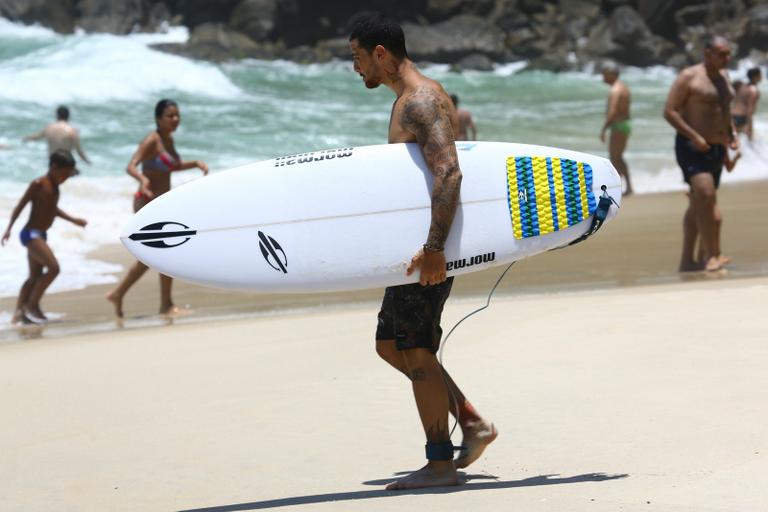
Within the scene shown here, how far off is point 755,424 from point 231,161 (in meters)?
16.5

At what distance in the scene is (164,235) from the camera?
4.14m

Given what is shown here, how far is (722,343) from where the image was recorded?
529 cm

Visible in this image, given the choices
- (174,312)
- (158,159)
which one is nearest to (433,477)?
(174,312)

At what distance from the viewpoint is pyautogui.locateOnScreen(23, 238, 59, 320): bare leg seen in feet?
28.2

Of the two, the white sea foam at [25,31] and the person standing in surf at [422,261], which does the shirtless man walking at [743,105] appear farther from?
the white sea foam at [25,31]

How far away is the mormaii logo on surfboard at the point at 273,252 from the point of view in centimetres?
404

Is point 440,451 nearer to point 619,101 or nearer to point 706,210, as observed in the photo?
Answer: point 706,210

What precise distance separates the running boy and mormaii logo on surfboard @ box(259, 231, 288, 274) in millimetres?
4949

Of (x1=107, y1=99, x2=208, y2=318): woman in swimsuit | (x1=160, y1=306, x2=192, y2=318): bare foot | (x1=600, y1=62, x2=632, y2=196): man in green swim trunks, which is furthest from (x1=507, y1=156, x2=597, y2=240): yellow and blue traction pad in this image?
(x1=600, y1=62, x2=632, y2=196): man in green swim trunks

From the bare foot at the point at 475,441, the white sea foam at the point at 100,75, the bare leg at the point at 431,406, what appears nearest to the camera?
the bare leg at the point at 431,406

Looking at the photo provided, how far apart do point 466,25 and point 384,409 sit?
40.5 m

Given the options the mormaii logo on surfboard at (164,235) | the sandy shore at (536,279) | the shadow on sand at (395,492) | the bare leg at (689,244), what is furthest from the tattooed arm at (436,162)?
the bare leg at (689,244)

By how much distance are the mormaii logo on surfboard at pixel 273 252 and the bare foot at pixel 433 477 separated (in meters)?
0.74

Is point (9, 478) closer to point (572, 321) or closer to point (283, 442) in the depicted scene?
point (283, 442)
